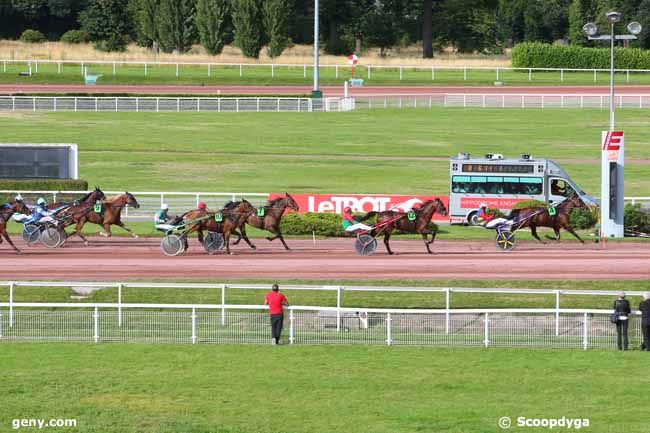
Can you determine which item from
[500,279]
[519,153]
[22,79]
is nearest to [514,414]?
[500,279]

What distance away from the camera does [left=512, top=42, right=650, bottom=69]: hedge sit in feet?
241

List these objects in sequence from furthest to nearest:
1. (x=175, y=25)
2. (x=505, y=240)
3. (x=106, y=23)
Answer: (x=106, y=23)
(x=175, y=25)
(x=505, y=240)

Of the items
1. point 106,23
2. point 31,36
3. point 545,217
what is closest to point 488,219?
point 545,217

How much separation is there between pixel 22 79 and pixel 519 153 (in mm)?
30613

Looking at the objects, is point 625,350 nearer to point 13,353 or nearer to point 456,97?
point 13,353

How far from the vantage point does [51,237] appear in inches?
1109

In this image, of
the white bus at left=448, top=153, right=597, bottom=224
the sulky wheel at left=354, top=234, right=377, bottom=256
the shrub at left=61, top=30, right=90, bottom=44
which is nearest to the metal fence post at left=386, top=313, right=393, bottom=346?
the sulky wheel at left=354, top=234, right=377, bottom=256

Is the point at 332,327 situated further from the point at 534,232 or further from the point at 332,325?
the point at 534,232

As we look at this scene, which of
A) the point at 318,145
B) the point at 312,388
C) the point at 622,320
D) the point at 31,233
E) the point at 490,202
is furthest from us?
the point at 318,145

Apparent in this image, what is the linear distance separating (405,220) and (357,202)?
235 inches

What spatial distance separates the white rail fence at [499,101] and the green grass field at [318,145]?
125 centimetres

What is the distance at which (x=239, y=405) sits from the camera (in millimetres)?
15547

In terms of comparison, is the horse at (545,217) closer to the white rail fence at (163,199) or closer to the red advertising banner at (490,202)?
the red advertising banner at (490,202)

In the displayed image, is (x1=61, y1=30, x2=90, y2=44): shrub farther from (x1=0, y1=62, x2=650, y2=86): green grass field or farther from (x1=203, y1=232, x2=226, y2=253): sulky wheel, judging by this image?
(x1=203, y1=232, x2=226, y2=253): sulky wheel
